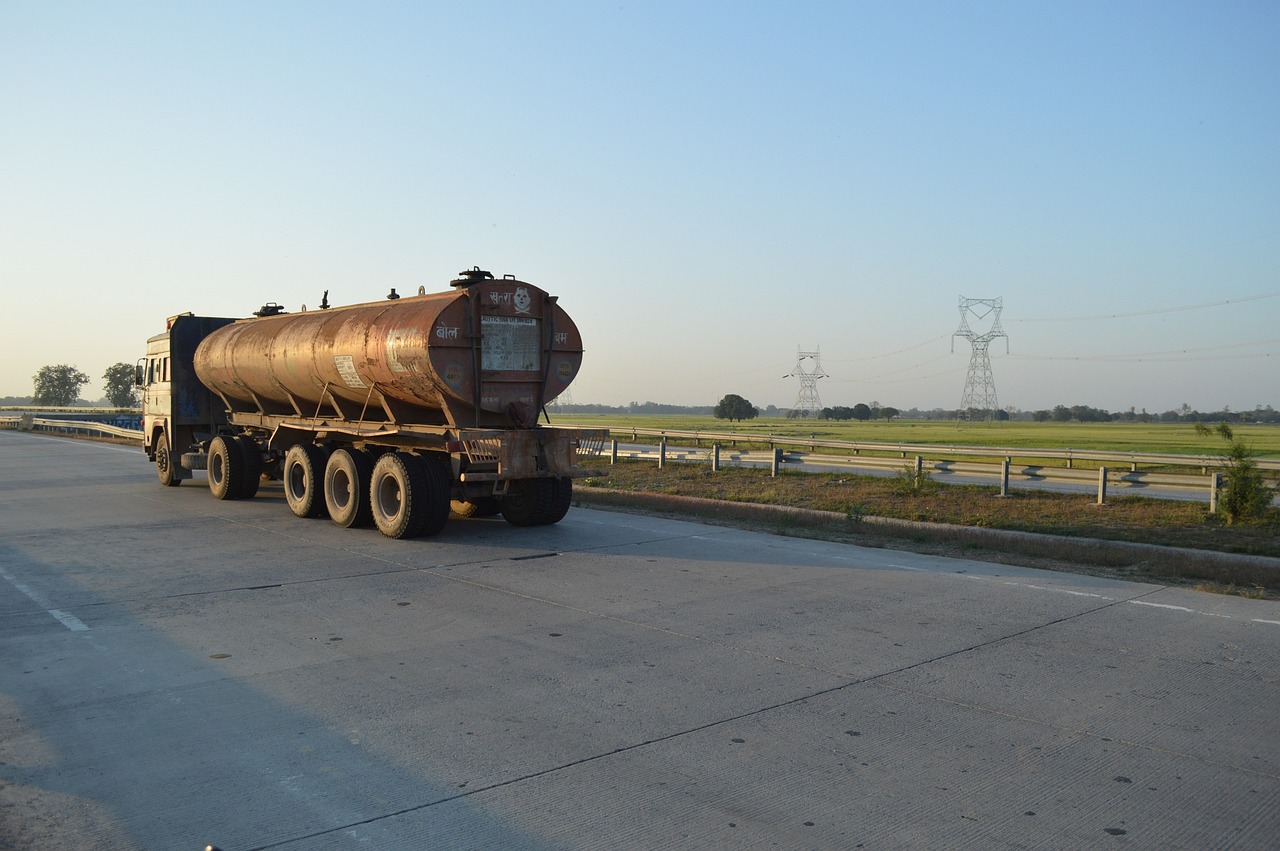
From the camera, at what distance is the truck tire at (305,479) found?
49.8ft

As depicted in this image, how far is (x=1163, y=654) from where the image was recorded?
7.51 m

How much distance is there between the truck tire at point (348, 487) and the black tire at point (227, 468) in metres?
3.66

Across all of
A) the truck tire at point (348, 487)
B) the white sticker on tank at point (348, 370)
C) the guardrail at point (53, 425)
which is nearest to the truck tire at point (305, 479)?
the truck tire at point (348, 487)

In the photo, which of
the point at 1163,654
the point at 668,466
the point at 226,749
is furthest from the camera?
the point at 668,466

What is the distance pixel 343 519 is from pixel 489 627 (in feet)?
22.4

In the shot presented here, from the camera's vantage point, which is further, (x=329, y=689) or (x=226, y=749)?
(x=329, y=689)

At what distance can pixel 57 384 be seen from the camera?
312 ft

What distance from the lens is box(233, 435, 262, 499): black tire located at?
17722 mm

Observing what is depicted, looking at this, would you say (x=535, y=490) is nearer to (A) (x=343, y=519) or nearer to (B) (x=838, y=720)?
(A) (x=343, y=519)

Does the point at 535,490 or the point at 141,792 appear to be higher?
the point at 535,490

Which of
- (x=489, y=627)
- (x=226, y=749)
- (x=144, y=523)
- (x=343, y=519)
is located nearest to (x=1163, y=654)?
(x=489, y=627)

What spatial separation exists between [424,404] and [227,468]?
639 cm

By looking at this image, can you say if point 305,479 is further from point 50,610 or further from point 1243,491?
point 1243,491

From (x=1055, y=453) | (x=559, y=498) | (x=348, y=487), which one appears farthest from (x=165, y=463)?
(x=1055, y=453)
